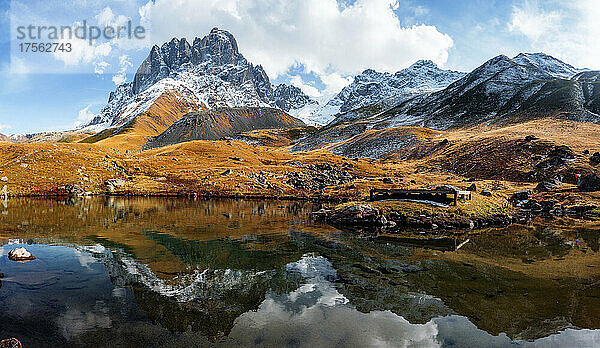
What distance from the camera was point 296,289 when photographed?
18.8 m

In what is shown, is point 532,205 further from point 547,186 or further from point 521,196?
point 547,186

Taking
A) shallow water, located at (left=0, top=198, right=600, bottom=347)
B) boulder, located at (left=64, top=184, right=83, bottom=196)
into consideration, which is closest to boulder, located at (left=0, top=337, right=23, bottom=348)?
shallow water, located at (left=0, top=198, right=600, bottom=347)

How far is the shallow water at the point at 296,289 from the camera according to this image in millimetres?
13484

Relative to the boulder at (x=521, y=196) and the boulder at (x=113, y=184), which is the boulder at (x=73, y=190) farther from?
the boulder at (x=521, y=196)

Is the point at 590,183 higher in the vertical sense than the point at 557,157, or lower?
lower

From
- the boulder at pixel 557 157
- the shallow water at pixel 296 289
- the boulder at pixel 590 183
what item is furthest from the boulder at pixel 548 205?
the boulder at pixel 557 157

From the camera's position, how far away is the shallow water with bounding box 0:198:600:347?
1348cm

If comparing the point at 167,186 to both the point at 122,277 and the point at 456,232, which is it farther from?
the point at 456,232

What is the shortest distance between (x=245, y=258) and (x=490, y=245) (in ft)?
80.4

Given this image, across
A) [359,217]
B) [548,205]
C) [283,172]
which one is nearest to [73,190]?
[283,172]

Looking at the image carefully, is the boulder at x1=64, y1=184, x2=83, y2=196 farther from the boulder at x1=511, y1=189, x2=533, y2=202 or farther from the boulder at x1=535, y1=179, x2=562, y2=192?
the boulder at x1=535, y1=179, x2=562, y2=192

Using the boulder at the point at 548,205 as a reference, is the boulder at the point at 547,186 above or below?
above

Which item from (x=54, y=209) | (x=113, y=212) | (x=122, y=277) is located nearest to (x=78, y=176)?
(x=54, y=209)

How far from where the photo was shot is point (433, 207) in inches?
1622
